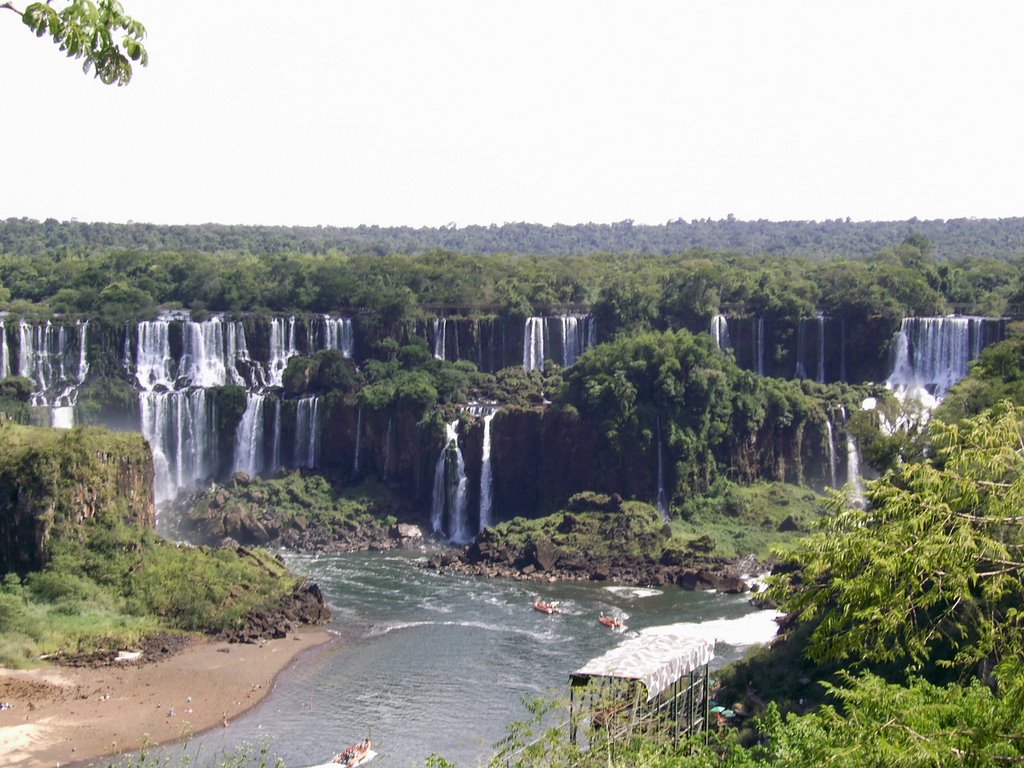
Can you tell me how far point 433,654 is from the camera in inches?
1881

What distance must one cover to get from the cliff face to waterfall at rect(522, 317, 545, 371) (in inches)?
1310

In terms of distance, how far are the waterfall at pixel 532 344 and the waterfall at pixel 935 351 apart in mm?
18186

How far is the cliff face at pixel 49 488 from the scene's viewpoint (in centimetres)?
5025

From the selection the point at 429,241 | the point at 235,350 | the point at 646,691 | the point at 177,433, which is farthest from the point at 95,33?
the point at 429,241

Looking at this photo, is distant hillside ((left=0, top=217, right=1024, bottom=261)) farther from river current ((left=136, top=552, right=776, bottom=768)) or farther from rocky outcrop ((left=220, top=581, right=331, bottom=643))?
rocky outcrop ((left=220, top=581, right=331, bottom=643))

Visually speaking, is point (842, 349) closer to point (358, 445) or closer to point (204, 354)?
point (358, 445)

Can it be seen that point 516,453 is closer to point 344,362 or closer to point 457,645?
point 344,362

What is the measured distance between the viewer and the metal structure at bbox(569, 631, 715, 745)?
25.5 metres

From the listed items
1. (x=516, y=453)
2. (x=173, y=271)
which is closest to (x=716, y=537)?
(x=516, y=453)

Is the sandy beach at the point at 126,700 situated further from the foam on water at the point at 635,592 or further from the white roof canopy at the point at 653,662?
the white roof canopy at the point at 653,662

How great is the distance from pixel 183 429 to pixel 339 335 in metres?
11.3

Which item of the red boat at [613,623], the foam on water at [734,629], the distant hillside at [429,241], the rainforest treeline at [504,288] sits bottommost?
the red boat at [613,623]

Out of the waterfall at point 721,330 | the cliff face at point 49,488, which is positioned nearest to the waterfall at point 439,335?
the waterfall at point 721,330

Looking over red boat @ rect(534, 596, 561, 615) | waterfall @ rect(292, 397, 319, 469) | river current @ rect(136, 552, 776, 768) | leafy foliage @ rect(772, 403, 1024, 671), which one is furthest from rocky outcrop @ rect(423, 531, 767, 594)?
leafy foliage @ rect(772, 403, 1024, 671)
